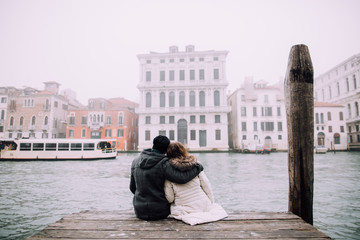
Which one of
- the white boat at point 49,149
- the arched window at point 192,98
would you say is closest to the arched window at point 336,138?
the arched window at point 192,98

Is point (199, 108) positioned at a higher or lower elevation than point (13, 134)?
higher

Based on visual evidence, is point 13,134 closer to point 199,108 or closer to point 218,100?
point 199,108

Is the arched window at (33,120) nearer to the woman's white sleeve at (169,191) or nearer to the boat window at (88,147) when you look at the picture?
the boat window at (88,147)

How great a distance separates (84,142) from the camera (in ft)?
69.9

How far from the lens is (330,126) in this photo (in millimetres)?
A: 35188

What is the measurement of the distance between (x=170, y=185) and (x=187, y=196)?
23 centimetres

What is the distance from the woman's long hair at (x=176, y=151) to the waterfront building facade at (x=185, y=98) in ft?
103

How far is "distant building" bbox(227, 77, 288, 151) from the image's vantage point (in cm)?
3466

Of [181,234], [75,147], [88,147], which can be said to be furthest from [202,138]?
[181,234]

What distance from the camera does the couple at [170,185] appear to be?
2555 mm

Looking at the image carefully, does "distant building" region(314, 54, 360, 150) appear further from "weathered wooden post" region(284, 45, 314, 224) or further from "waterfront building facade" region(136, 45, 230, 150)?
"weathered wooden post" region(284, 45, 314, 224)

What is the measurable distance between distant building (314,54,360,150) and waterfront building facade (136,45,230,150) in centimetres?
1882

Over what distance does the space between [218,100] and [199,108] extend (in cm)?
316

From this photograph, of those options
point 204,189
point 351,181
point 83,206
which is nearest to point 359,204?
point 351,181
